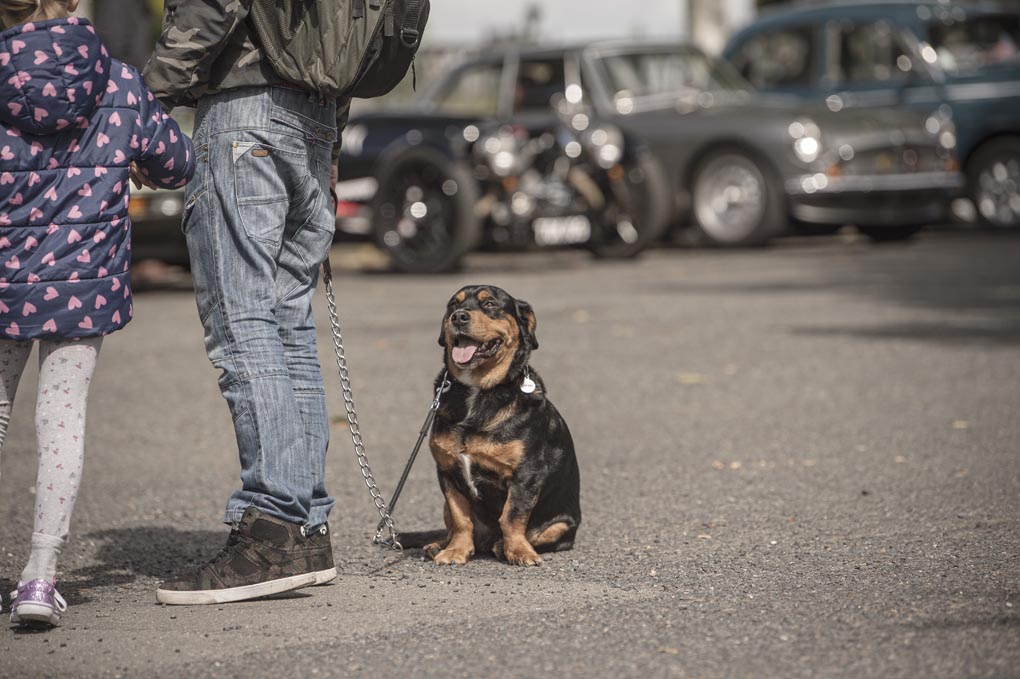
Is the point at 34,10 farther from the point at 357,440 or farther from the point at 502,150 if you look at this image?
the point at 502,150

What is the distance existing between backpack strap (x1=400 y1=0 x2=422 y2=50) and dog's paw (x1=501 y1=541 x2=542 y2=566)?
1.40m

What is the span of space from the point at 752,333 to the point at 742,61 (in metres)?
8.82

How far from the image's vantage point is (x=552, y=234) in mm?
13836

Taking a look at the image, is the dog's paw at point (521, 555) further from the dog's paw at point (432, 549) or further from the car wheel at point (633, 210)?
the car wheel at point (633, 210)

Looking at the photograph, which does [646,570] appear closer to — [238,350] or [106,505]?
[238,350]

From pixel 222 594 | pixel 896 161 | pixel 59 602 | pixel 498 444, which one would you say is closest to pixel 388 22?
pixel 498 444

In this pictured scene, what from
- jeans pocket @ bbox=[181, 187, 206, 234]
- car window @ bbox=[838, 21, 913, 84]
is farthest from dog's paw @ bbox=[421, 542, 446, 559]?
car window @ bbox=[838, 21, 913, 84]

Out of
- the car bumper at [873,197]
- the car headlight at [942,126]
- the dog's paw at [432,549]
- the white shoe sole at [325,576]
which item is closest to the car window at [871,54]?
the car headlight at [942,126]

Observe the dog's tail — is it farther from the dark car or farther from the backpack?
the dark car

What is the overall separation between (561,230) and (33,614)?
34.2 feet

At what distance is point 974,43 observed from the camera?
16.6 metres

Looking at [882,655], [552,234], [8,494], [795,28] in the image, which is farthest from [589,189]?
[882,655]

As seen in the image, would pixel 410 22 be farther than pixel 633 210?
No

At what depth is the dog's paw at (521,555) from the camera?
173 inches
